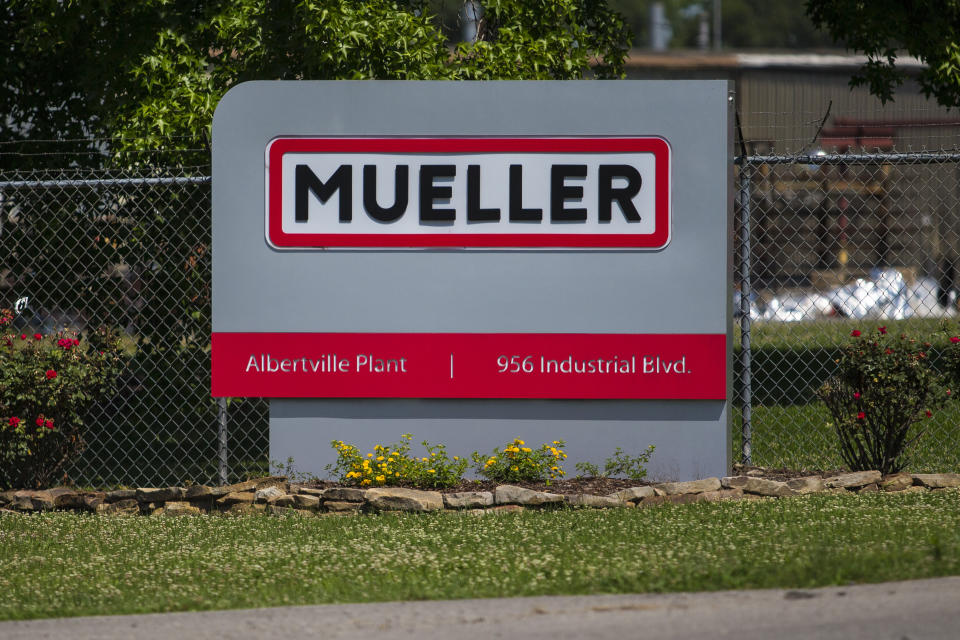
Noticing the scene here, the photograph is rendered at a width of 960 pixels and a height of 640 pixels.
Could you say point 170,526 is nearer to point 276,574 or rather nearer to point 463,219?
point 276,574

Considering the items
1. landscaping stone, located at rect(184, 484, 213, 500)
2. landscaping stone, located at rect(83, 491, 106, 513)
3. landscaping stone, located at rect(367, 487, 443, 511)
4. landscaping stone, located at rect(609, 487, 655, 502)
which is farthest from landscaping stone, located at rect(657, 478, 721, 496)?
landscaping stone, located at rect(83, 491, 106, 513)

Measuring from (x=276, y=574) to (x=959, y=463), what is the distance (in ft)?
17.6

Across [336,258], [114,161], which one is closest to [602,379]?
[336,258]

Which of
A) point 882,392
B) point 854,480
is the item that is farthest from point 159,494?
point 882,392

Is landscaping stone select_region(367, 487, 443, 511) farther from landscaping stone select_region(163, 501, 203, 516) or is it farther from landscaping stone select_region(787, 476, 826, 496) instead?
landscaping stone select_region(787, 476, 826, 496)

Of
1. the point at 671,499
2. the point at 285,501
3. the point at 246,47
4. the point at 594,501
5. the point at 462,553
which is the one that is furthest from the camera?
the point at 246,47

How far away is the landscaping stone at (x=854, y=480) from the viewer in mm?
6766

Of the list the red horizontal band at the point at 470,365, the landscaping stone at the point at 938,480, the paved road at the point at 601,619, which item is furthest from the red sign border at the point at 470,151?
the paved road at the point at 601,619

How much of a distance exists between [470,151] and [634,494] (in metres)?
2.48

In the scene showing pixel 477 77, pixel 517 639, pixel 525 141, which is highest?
pixel 477 77

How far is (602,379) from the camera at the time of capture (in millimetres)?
6824

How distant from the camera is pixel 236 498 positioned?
6801 mm

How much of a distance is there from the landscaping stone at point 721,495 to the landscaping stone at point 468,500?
1.37 m

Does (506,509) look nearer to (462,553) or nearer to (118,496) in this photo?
(462,553)
